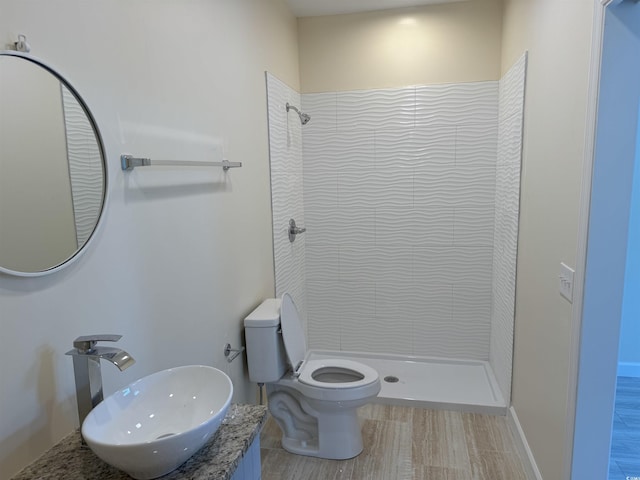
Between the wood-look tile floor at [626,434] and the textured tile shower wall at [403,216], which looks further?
the textured tile shower wall at [403,216]

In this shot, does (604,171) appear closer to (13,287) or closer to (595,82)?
(595,82)

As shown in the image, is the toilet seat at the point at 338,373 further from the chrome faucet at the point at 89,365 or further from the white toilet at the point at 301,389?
the chrome faucet at the point at 89,365

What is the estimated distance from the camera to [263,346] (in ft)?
7.52

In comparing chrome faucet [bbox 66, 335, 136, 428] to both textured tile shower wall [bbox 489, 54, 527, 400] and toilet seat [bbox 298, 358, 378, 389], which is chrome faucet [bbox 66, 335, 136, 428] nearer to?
toilet seat [bbox 298, 358, 378, 389]

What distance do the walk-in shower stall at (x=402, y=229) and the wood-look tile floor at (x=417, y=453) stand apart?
20 centimetres

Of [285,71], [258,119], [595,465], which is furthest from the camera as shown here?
[285,71]

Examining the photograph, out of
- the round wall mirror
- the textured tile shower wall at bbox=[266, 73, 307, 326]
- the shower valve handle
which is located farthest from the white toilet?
the round wall mirror

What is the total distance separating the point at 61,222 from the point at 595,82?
1.71m

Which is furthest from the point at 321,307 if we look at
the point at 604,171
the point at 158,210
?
the point at 604,171

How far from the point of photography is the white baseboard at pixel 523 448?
2.05 metres

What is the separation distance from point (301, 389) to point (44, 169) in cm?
166

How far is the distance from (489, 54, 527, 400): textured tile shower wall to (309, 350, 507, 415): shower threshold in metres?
0.11

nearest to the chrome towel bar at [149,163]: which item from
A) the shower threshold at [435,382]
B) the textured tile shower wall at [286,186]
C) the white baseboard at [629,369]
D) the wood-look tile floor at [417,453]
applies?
the textured tile shower wall at [286,186]

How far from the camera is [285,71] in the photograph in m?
3.02
